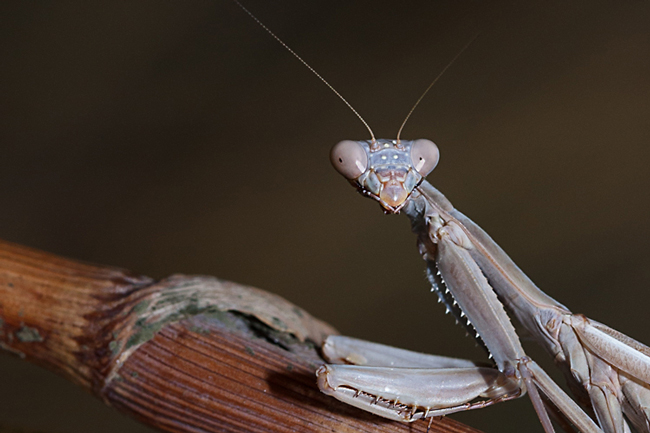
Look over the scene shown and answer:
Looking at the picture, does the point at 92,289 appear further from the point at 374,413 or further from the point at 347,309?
the point at 347,309

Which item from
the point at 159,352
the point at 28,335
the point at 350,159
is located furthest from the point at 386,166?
the point at 28,335

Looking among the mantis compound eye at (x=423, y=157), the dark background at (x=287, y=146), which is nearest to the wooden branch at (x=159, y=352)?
the mantis compound eye at (x=423, y=157)

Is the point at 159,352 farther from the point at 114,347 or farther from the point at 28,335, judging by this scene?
the point at 28,335

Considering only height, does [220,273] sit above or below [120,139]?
below

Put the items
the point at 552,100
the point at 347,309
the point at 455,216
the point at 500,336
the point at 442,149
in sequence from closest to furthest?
the point at 500,336
the point at 455,216
the point at 552,100
the point at 442,149
the point at 347,309

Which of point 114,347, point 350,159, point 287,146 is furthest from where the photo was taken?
point 287,146

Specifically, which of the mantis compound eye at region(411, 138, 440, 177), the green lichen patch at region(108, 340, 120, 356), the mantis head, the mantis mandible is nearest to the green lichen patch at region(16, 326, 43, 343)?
the green lichen patch at region(108, 340, 120, 356)

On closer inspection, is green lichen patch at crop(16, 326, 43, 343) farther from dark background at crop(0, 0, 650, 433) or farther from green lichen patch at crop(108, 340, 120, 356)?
dark background at crop(0, 0, 650, 433)

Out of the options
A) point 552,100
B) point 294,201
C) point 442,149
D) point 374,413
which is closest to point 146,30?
point 294,201
